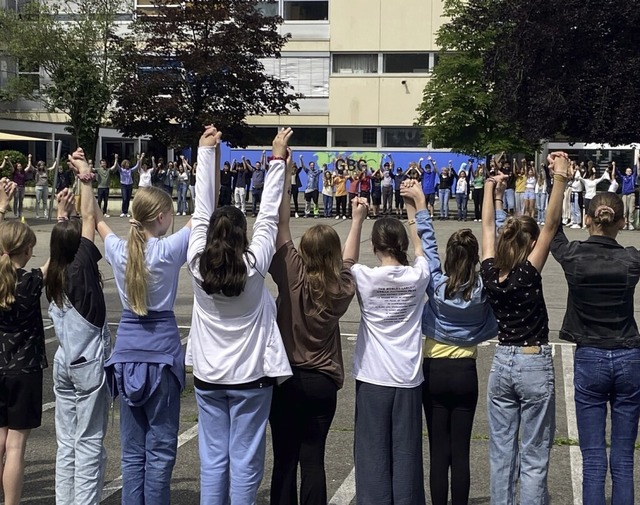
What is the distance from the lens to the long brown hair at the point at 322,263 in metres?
4.75

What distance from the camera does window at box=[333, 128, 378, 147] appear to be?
49.2 m

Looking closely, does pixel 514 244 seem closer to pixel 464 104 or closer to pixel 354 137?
pixel 464 104

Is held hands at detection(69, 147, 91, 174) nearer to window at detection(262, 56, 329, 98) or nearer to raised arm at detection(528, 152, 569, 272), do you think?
raised arm at detection(528, 152, 569, 272)

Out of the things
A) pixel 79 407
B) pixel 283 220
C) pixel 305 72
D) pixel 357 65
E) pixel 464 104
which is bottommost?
pixel 79 407

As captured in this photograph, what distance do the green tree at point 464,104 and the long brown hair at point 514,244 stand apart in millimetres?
30239

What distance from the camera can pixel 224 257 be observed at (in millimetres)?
4461

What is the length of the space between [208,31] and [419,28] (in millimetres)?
16145

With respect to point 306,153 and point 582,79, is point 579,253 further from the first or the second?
point 306,153

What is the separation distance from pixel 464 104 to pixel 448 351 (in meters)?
31.3

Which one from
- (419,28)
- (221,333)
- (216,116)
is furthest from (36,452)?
(419,28)

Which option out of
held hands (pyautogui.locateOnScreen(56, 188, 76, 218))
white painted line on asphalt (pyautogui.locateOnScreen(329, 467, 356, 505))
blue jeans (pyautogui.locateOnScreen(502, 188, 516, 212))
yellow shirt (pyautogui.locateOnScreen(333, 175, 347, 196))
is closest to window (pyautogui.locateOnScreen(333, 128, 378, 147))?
yellow shirt (pyautogui.locateOnScreen(333, 175, 347, 196))

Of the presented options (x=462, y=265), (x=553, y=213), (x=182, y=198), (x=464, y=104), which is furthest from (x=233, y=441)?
(x=464, y=104)

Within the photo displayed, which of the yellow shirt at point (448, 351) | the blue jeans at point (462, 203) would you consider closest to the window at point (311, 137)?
the blue jeans at point (462, 203)

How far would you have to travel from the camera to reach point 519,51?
1172 inches
